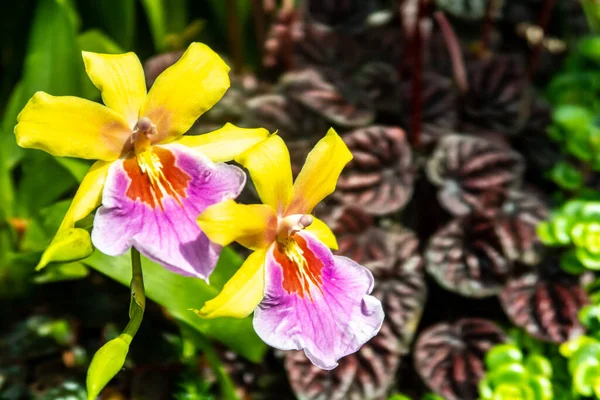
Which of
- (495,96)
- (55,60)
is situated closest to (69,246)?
(55,60)

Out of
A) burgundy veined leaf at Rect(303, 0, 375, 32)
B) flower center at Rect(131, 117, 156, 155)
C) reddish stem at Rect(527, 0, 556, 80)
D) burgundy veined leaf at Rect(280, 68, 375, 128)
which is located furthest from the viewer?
burgundy veined leaf at Rect(303, 0, 375, 32)

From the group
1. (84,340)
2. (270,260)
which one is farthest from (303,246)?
(84,340)

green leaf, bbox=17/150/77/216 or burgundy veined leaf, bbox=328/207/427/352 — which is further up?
green leaf, bbox=17/150/77/216

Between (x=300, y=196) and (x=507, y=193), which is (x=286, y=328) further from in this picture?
(x=507, y=193)

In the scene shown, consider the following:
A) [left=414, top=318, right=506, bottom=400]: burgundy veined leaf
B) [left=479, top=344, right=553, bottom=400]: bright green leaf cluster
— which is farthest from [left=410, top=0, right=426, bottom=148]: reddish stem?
[left=479, top=344, right=553, bottom=400]: bright green leaf cluster

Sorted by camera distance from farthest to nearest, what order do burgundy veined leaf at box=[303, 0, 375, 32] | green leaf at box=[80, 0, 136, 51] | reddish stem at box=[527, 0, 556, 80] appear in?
burgundy veined leaf at box=[303, 0, 375, 32]
reddish stem at box=[527, 0, 556, 80]
green leaf at box=[80, 0, 136, 51]

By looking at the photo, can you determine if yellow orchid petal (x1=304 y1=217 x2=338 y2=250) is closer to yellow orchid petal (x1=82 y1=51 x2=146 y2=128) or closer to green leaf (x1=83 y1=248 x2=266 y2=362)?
green leaf (x1=83 y1=248 x2=266 y2=362)
